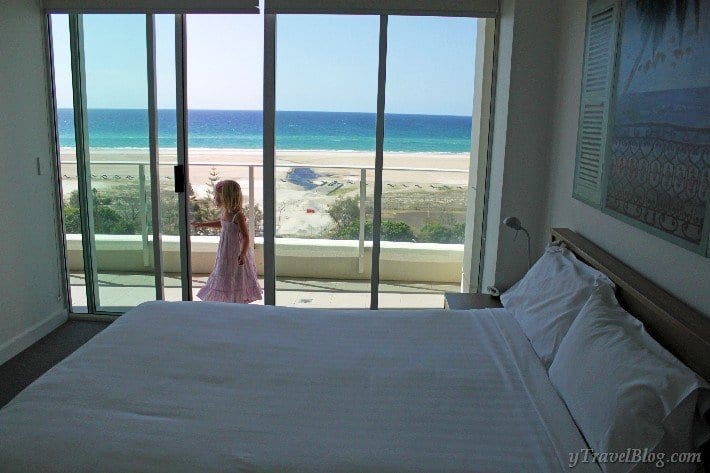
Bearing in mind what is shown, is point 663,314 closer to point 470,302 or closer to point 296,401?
point 296,401

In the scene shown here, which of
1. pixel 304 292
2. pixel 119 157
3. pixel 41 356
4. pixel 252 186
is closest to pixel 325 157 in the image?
pixel 252 186

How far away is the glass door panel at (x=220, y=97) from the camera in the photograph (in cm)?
405

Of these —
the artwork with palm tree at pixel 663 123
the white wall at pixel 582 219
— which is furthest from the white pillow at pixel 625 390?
the artwork with palm tree at pixel 663 123

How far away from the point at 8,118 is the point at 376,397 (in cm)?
299

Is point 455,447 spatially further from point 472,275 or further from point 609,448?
point 472,275

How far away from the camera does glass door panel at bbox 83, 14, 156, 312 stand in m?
3.97

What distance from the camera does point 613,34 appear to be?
2467mm

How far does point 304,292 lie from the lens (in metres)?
4.49

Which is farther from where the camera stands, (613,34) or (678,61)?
(613,34)

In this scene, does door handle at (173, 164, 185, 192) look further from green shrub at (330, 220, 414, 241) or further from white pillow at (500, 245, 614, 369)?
white pillow at (500, 245, 614, 369)

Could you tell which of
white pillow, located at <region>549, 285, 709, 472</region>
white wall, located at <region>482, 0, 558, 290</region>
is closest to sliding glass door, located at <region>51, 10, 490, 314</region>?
white wall, located at <region>482, 0, 558, 290</region>

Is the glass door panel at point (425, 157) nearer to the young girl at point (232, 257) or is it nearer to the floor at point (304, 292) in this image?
the floor at point (304, 292)

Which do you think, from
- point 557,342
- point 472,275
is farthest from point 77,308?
point 557,342

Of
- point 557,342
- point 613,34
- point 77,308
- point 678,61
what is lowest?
point 77,308
